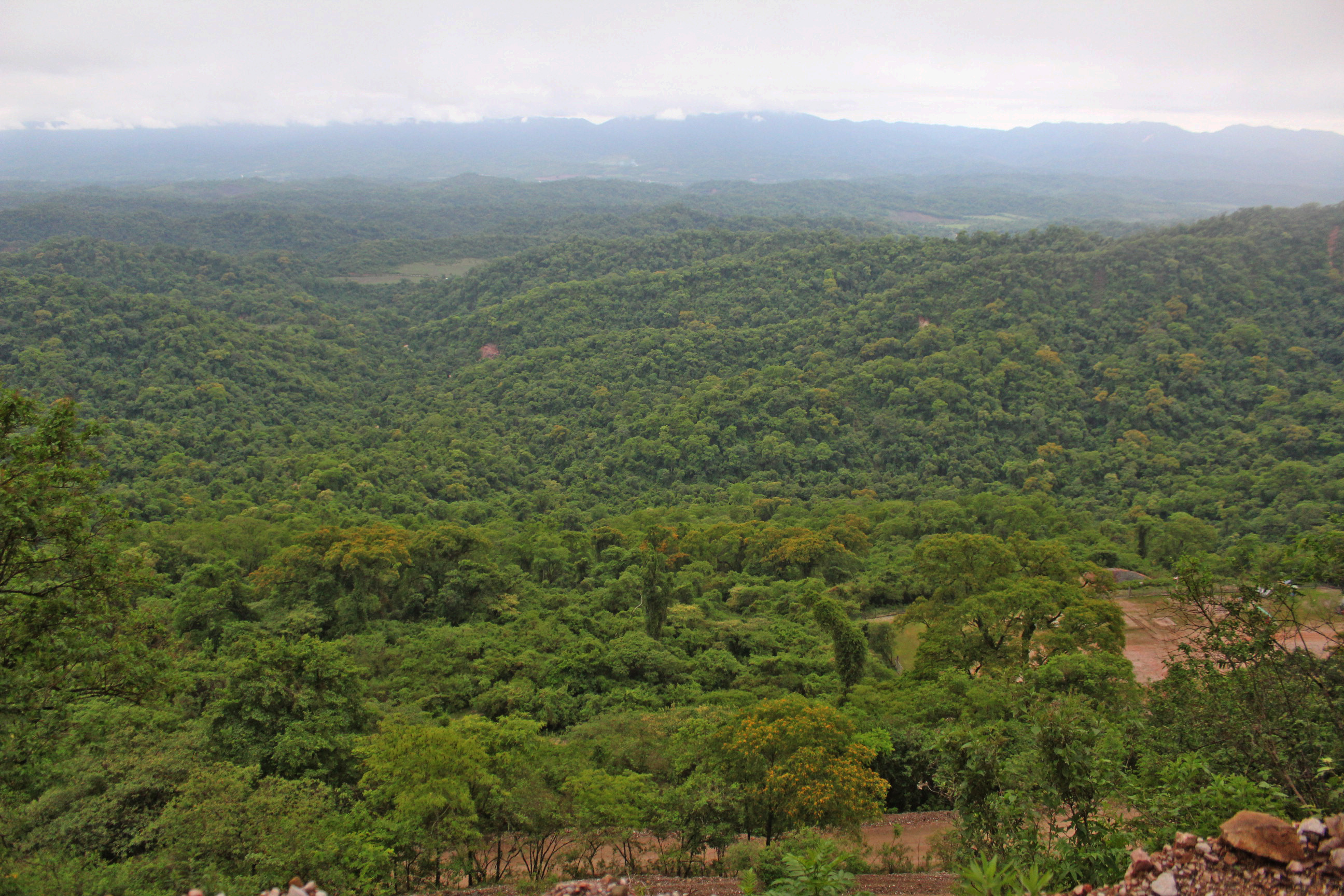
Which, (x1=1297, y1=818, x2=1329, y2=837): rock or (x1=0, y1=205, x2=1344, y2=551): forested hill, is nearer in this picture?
(x1=1297, y1=818, x2=1329, y2=837): rock

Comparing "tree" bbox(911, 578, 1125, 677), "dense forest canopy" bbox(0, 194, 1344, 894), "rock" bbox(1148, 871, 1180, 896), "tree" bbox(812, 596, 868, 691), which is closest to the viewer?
"rock" bbox(1148, 871, 1180, 896)

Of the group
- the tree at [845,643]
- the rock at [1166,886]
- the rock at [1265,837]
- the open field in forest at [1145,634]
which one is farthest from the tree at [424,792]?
the open field in forest at [1145,634]

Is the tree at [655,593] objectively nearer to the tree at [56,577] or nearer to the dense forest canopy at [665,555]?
the dense forest canopy at [665,555]

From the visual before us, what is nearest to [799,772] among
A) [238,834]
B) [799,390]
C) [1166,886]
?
[1166,886]

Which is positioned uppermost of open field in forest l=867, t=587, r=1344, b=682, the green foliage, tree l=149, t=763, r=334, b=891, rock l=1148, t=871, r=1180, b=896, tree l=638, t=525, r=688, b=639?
rock l=1148, t=871, r=1180, b=896

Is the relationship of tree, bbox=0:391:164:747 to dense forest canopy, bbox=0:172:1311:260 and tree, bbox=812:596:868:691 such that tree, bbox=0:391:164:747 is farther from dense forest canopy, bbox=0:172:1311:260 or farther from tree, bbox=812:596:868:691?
dense forest canopy, bbox=0:172:1311:260

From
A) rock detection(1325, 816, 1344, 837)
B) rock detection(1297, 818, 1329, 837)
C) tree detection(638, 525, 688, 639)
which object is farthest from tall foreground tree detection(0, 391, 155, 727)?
tree detection(638, 525, 688, 639)

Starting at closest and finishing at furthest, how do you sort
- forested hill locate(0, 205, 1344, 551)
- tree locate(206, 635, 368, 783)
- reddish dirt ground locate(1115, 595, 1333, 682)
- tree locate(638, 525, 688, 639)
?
tree locate(206, 635, 368, 783) → reddish dirt ground locate(1115, 595, 1333, 682) → tree locate(638, 525, 688, 639) → forested hill locate(0, 205, 1344, 551)
